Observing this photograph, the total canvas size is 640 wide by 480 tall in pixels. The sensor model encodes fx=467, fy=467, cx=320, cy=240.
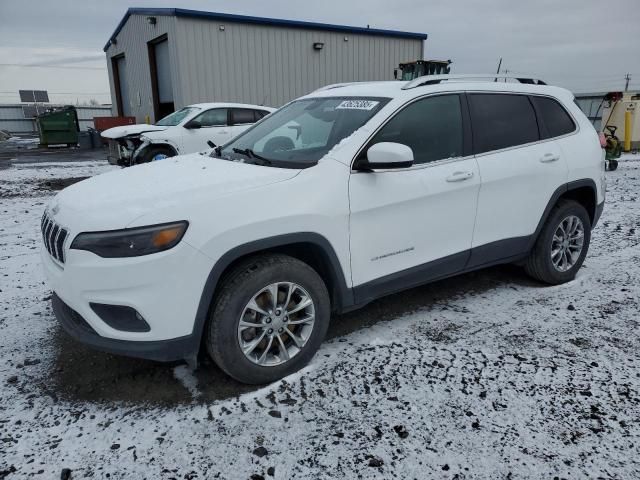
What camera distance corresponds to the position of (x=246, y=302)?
260cm

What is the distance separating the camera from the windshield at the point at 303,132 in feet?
10.2

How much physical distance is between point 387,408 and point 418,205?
133 centimetres

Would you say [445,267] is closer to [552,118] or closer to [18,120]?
[552,118]

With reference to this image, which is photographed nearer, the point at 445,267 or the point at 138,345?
the point at 138,345

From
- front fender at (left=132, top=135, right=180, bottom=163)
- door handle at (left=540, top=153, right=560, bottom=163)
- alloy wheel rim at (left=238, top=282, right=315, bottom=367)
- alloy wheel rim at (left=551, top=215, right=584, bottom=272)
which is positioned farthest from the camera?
front fender at (left=132, top=135, right=180, bottom=163)

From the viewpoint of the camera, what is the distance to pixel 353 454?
226 centimetres

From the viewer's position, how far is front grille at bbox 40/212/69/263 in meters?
2.55

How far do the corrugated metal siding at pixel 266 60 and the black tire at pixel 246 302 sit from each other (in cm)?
1492

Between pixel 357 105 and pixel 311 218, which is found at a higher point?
pixel 357 105

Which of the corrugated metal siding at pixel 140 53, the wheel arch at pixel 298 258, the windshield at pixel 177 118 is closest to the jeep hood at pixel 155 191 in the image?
the wheel arch at pixel 298 258

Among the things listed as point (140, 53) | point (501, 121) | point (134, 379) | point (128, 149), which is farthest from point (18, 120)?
point (501, 121)

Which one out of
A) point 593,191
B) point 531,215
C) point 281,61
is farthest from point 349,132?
point 281,61

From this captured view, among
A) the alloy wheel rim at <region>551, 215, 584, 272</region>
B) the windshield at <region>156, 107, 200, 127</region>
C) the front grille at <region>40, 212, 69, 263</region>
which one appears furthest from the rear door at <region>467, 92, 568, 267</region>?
the windshield at <region>156, 107, 200, 127</region>

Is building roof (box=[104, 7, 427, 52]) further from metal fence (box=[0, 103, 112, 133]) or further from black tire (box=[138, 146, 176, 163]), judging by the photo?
metal fence (box=[0, 103, 112, 133])
